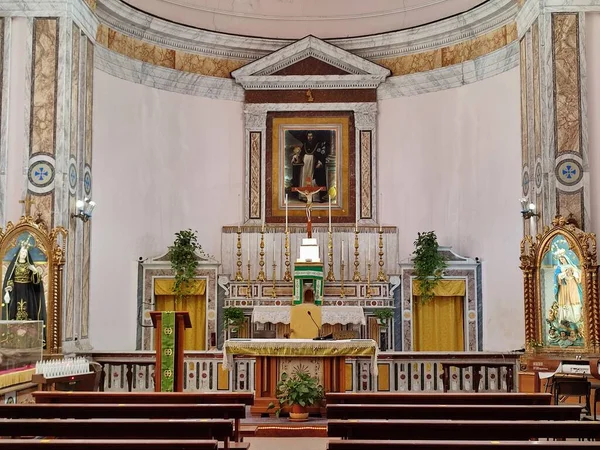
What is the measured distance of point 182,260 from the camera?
15.8 m

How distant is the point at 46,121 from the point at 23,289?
2.68m

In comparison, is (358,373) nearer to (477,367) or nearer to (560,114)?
(477,367)

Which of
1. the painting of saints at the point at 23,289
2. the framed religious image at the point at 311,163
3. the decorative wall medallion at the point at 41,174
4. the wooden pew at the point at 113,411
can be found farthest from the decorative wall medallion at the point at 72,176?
the wooden pew at the point at 113,411

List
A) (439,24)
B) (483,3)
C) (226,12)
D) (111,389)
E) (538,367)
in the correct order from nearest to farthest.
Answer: (538,367)
(111,389)
(483,3)
(439,24)
(226,12)

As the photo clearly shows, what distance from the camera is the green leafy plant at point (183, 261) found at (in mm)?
15781

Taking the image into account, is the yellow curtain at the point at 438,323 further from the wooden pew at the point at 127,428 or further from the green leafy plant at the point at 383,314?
the wooden pew at the point at 127,428

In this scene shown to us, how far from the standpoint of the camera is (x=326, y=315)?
15141mm

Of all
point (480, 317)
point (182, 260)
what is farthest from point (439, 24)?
point (182, 260)

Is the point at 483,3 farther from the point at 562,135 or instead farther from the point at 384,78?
the point at 562,135

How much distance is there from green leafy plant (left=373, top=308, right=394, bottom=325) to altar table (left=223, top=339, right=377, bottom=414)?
16.0 ft

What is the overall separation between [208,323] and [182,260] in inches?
54.6

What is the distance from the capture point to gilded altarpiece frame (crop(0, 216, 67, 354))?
1220 centimetres

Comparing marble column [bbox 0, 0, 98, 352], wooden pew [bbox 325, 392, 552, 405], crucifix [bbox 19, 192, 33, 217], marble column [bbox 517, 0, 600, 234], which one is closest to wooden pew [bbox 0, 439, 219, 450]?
wooden pew [bbox 325, 392, 552, 405]

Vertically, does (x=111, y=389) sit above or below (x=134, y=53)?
below
